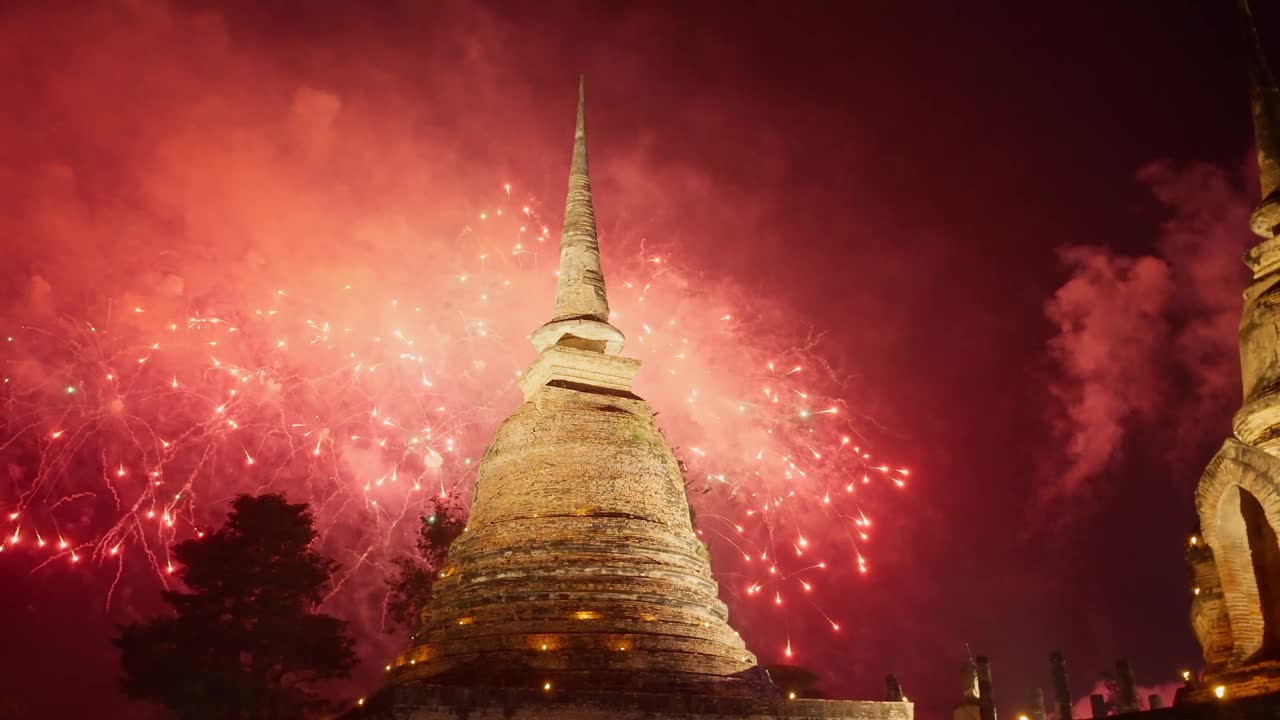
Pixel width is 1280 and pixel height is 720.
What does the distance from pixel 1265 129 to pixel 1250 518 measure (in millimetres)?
4640

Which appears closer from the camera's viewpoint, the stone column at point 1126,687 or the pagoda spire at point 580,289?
the pagoda spire at point 580,289

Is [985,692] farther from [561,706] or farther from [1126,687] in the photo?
[561,706]

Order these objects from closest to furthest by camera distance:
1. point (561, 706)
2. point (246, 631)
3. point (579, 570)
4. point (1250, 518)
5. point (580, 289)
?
point (1250, 518) < point (561, 706) < point (579, 570) < point (580, 289) < point (246, 631)

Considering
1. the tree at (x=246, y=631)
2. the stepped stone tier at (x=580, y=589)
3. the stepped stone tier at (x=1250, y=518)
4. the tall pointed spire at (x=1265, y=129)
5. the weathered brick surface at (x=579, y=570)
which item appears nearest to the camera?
the stepped stone tier at (x=1250, y=518)

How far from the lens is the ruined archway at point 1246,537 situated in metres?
8.12

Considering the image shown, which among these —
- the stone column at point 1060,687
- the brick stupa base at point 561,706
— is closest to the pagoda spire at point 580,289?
the brick stupa base at point 561,706

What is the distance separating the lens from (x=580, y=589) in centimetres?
1196

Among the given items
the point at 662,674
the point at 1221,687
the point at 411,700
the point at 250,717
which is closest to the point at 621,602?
the point at 662,674

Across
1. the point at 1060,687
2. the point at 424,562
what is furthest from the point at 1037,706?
the point at 424,562

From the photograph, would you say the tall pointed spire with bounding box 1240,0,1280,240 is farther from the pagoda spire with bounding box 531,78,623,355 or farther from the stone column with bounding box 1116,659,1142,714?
the stone column with bounding box 1116,659,1142,714

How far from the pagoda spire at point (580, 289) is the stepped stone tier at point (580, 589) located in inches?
2.3

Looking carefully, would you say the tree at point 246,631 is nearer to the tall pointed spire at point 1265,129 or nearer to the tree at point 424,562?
the tree at point 424,562

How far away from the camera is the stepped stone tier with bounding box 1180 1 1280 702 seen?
8.04 m

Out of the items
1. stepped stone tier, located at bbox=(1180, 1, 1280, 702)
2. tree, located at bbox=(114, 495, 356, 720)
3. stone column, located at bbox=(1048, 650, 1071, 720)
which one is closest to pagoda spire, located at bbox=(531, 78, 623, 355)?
stepped stone tier, located at bbox=(1180, 1, 1280, 702)
